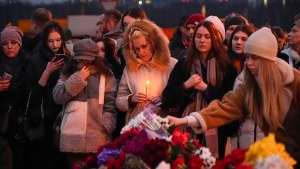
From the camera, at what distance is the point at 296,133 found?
7.50 meters

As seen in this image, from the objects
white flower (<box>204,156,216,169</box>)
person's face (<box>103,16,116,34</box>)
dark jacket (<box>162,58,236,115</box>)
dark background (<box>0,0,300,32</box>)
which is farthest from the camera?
dark background (<box>0,0,300,32</box>)

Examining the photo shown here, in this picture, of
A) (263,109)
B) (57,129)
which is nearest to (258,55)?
(263,109)

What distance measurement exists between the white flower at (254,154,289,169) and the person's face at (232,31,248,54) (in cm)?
378

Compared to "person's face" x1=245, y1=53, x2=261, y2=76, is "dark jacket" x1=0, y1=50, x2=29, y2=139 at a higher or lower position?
lower

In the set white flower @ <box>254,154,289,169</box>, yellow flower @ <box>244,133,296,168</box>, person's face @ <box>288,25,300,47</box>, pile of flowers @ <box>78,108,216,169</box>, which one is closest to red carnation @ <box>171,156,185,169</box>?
pile of flowers @ <box>78,108,216,169</box>

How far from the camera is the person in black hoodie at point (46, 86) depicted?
10.1 m

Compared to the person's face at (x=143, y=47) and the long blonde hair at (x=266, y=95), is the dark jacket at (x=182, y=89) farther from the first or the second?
the long blonde hair at (x=266, y=95)

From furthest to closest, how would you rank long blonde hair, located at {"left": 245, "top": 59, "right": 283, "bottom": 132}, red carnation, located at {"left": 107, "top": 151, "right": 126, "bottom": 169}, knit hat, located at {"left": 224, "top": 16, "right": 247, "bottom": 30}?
knit hat, located at {"left": 224, "top": 16, "right": 247, "bottom": 30} → long blonde hair, located at {"left": 245, "top": 59, "right": 283, "bottom": 132} → red carnation, located at {"left": 107, "top": 151, "right": 126, "bottom": 169}

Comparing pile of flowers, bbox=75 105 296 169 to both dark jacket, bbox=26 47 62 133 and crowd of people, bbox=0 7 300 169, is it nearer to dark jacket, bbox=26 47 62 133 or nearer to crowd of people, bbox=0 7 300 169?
crowd of people, bbox=0 7 300 169

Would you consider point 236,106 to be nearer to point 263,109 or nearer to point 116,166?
point 263,109

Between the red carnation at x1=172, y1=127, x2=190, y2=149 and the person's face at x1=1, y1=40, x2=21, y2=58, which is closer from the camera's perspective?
the red carnation at x1=172, y1=127, x2=190, y2=149

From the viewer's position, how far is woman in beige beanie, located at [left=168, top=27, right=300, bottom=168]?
24.2ft

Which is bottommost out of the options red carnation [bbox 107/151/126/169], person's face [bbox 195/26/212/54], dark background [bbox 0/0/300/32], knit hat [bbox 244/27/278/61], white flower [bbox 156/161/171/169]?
dark background [bbox 0/0/300/32]

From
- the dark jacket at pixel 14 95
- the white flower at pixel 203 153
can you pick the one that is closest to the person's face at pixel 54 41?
the dark jacket at pixel 14 95
